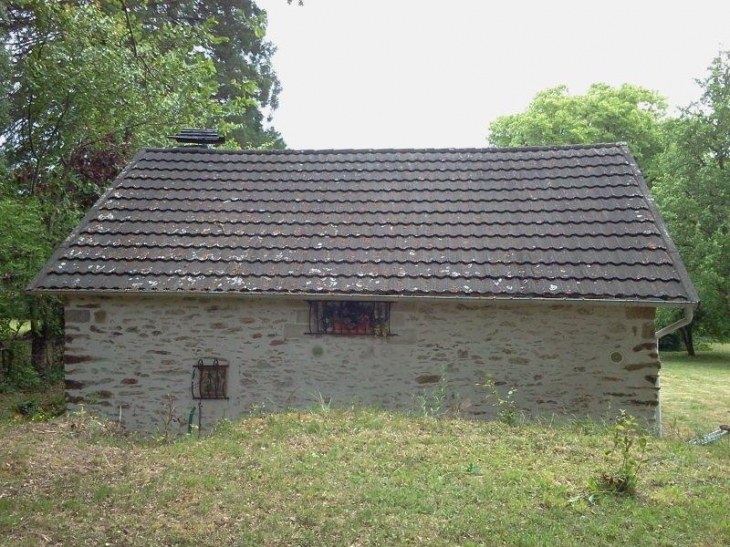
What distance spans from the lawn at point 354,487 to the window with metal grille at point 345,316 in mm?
1539

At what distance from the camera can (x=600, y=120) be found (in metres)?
→ 30.3

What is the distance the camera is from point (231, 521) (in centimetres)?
459

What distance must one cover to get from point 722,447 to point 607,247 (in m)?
2.96

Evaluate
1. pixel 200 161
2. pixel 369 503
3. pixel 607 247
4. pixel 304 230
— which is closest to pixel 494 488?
pixel 369 503

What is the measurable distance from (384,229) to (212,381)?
3.41 meters

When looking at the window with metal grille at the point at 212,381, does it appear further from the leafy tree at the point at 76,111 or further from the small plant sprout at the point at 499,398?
the leafy tree at the point at 76,111

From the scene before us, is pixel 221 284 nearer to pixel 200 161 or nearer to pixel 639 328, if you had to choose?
pixel 200 161

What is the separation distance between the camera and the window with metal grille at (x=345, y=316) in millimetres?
8602

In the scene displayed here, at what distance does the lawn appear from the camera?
4426 mm

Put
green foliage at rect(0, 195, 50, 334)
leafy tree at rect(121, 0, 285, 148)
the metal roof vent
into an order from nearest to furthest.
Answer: green foliage at rect(0, 195, 50, 334), the metal roof vent, leafy tree at rect(121, 0, 285, 148)

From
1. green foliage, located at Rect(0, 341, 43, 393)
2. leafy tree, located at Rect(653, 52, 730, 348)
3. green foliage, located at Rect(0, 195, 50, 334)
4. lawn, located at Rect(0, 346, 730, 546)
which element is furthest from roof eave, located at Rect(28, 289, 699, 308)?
leafy tree, located at Rect(653, 52, 730, 348)

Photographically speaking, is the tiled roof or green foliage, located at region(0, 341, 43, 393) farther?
green foliage, located at region(0, 341, 43, 393)

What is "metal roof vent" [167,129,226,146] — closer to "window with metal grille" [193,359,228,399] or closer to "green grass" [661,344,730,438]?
"window with metal grille" [193,359,228,399]

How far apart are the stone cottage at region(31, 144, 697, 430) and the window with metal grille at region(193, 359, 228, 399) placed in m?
0.02
